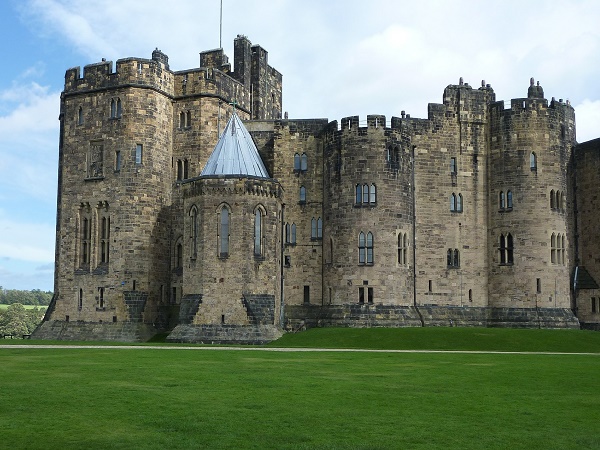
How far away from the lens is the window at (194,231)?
52688 mm

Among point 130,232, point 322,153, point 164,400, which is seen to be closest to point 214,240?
point 130,232

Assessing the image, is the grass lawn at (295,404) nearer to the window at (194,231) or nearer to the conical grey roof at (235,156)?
the window at (194,231)

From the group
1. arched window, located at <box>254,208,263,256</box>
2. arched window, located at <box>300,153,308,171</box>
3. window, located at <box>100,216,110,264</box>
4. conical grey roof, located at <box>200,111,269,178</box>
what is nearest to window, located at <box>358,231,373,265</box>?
arched window, located at <box>300,153,308,171</box>

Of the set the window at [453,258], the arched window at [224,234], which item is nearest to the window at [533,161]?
the window at [453,258]

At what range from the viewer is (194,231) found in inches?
2087

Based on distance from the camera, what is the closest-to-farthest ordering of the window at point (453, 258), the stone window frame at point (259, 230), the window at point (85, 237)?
the stone window frame at point (259, 230) < the window at point (85, 237) < the window at point (453, 258)

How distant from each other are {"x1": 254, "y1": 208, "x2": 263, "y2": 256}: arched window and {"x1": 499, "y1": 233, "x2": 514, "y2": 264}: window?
1887 cm

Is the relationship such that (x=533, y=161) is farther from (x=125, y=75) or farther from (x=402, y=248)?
(x=125, y=75)

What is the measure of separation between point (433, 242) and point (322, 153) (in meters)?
10.9

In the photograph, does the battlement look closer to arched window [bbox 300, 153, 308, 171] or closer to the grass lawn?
arched window [bbox 300, 153, 308, 171]

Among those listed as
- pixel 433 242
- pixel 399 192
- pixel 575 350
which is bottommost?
pixel 575 350

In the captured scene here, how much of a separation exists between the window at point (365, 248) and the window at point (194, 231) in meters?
11.9

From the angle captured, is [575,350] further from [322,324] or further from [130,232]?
[130,232]

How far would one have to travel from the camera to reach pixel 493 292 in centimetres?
5828
